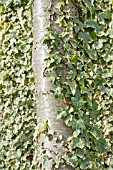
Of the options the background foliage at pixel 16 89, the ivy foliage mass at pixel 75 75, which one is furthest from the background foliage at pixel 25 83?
the ivy foliage mass at pixel 75 75

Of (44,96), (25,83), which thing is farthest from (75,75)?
(25,83)

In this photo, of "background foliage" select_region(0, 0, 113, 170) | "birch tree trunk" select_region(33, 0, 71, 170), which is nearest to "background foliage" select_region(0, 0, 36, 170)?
"background foliage" select_region(0, 0, 113, 170)

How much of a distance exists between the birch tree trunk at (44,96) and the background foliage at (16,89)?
1.40 metres

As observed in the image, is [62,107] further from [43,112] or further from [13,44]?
[13,44]

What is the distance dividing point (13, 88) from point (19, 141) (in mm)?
476

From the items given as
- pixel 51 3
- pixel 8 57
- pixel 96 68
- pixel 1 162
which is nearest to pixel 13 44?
pixel 8 57

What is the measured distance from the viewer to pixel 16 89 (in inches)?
125

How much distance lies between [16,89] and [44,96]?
1.65 meters

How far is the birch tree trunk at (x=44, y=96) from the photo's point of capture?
1.54 m

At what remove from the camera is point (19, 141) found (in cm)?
314

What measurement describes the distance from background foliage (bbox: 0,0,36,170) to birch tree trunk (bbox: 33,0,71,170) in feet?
4.60

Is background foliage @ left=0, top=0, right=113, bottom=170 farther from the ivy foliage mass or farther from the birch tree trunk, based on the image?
the birch tree trunk

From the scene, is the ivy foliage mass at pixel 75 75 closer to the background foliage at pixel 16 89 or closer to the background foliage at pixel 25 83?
the background foliage at pixel 25 83

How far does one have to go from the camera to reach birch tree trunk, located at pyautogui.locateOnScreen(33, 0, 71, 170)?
1542 mm
